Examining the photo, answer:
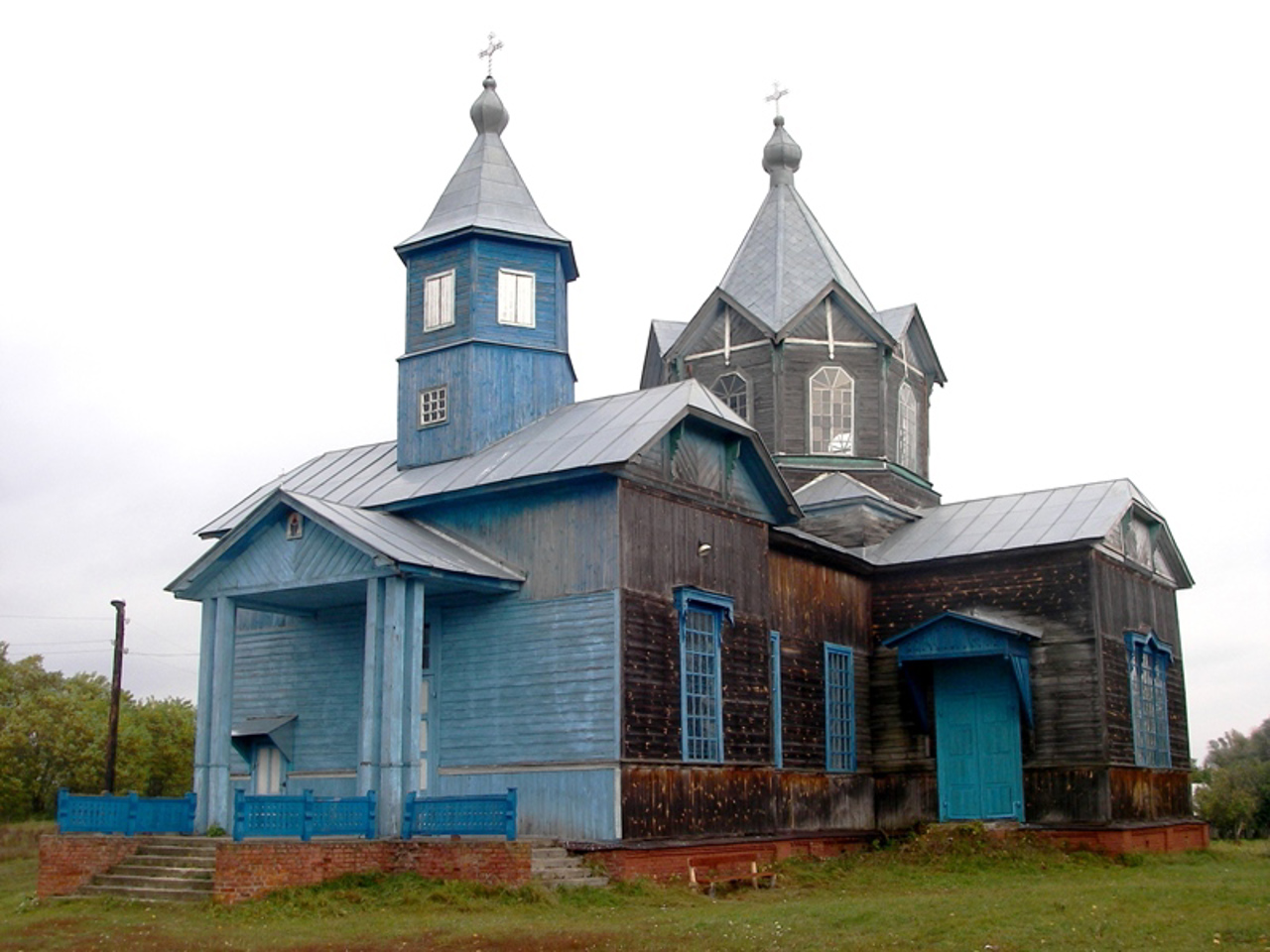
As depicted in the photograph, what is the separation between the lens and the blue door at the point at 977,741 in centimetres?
2412

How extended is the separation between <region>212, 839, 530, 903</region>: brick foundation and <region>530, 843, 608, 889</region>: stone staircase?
47 centimetres

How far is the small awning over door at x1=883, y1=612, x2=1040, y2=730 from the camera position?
23.7 meters

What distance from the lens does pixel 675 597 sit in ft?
66.9

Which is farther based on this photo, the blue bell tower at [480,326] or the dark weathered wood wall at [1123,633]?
the dark weathered wood wall at [1123,633]

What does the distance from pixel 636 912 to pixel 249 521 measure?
7.58 m

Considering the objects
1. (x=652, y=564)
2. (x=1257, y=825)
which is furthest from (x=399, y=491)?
(x=1257, y=825)

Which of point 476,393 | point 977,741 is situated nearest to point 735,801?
point 977,741

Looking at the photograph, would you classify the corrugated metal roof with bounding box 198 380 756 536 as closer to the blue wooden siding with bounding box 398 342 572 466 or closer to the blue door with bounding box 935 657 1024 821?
the blue wooden siding with bounding box 398 342 572 466

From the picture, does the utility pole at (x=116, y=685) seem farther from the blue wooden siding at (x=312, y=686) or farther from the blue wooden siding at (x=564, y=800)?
the blue wooden siding at (x=564, y=800)

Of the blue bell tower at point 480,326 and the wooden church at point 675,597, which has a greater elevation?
the blue bell tower at point 480,326

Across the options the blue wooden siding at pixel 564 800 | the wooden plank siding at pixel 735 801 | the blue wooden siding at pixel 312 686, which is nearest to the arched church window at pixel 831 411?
the wooden plank siding at pixel 735 801

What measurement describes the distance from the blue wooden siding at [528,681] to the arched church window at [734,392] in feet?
33.2

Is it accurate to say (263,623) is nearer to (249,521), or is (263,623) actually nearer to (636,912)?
(249,521)

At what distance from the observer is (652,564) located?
2006 centimetres
